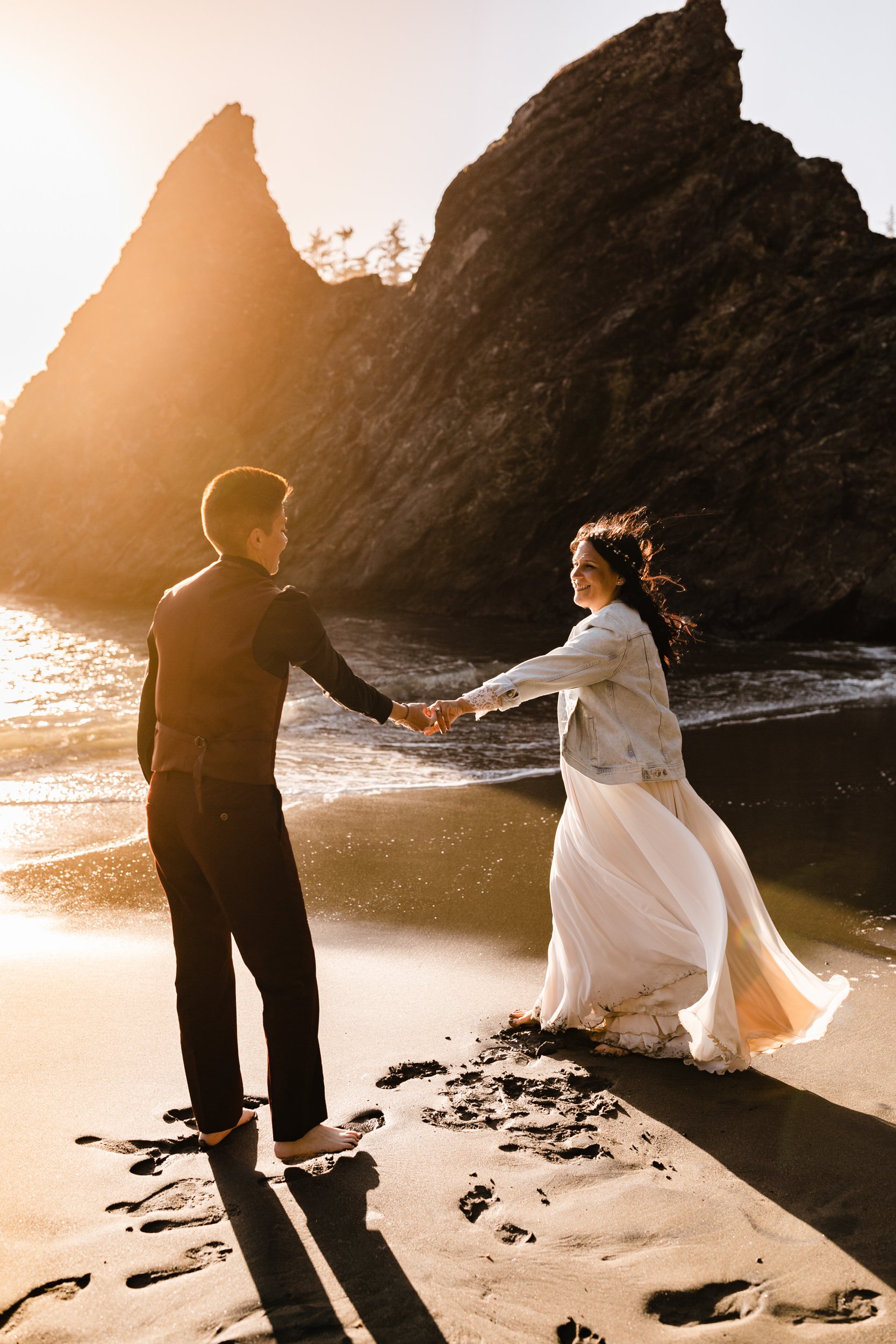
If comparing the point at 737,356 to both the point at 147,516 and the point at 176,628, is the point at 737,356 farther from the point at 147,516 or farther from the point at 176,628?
the point at 176,628

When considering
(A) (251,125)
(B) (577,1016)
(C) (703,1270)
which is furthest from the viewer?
(A) (251,125)

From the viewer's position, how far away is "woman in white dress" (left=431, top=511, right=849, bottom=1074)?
3.33 m

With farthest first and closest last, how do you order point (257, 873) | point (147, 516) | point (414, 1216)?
1. point (147, 516)
2. point (257, 873)
3. point (414, 1216)

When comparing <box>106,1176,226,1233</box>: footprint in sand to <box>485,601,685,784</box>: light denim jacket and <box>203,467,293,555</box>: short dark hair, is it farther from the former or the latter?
<box>485,601,685,784</box>: light denim jacket

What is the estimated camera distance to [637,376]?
22.1 metres

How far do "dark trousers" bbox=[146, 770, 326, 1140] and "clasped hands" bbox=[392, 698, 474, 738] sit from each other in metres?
0.92

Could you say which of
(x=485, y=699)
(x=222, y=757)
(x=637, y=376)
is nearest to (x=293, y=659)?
(x=222, y=757)

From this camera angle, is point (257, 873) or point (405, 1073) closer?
point (257, 873)

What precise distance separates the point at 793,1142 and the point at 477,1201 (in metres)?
1.00

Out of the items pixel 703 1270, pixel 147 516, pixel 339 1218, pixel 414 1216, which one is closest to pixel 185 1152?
pixel 339 1218

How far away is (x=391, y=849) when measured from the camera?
626 centimetres

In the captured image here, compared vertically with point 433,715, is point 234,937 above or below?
below

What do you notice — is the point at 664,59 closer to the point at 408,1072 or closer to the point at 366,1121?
the point at 408,1072

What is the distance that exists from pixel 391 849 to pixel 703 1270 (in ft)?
13.6
